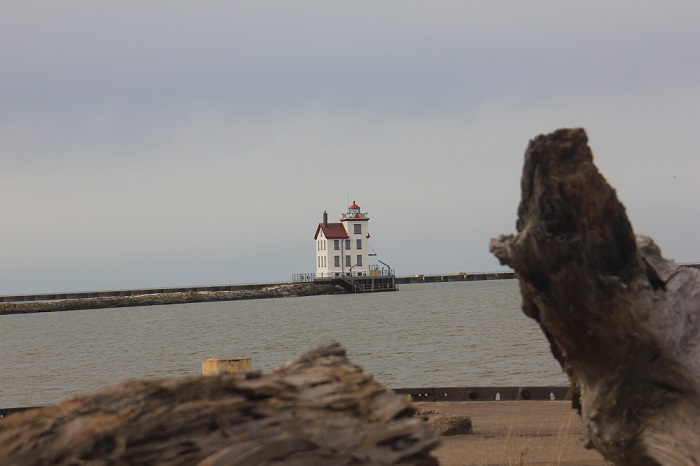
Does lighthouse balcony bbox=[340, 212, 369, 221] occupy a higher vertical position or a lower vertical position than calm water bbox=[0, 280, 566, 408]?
higher

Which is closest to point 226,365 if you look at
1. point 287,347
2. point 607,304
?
point 607,304

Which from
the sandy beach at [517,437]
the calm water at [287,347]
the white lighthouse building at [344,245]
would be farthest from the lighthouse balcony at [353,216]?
the sandy beach at [517,437]

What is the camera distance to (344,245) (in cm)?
9256

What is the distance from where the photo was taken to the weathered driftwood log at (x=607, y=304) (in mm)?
4613

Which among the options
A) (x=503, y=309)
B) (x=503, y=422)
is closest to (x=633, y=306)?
(x=503, y=422)

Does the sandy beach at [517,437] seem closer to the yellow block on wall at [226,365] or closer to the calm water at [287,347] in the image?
the yellow block on wall at [226,365]

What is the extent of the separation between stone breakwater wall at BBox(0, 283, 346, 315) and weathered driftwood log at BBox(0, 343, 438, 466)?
91.3 metres

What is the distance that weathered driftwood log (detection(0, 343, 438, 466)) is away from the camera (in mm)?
3420

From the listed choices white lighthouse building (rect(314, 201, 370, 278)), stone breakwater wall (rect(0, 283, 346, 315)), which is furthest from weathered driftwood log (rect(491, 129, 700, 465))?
stone breakwater wall (rect(0, 283, 346, 315))

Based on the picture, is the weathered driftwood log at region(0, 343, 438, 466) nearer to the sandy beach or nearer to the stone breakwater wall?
the sandy beach

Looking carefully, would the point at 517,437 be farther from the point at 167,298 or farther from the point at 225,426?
the point at 167,298

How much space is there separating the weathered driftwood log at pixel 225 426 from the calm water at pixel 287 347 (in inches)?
668

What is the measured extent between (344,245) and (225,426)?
88962 mm

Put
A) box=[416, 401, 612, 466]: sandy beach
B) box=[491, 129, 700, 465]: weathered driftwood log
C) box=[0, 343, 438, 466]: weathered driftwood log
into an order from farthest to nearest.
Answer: box=[416, 401, 612, 466]: sandy beach → box=[491, 129, 700, 465]: weathered driftwood log → box=[0, 343, 438, 466]: weathered driftwood log
